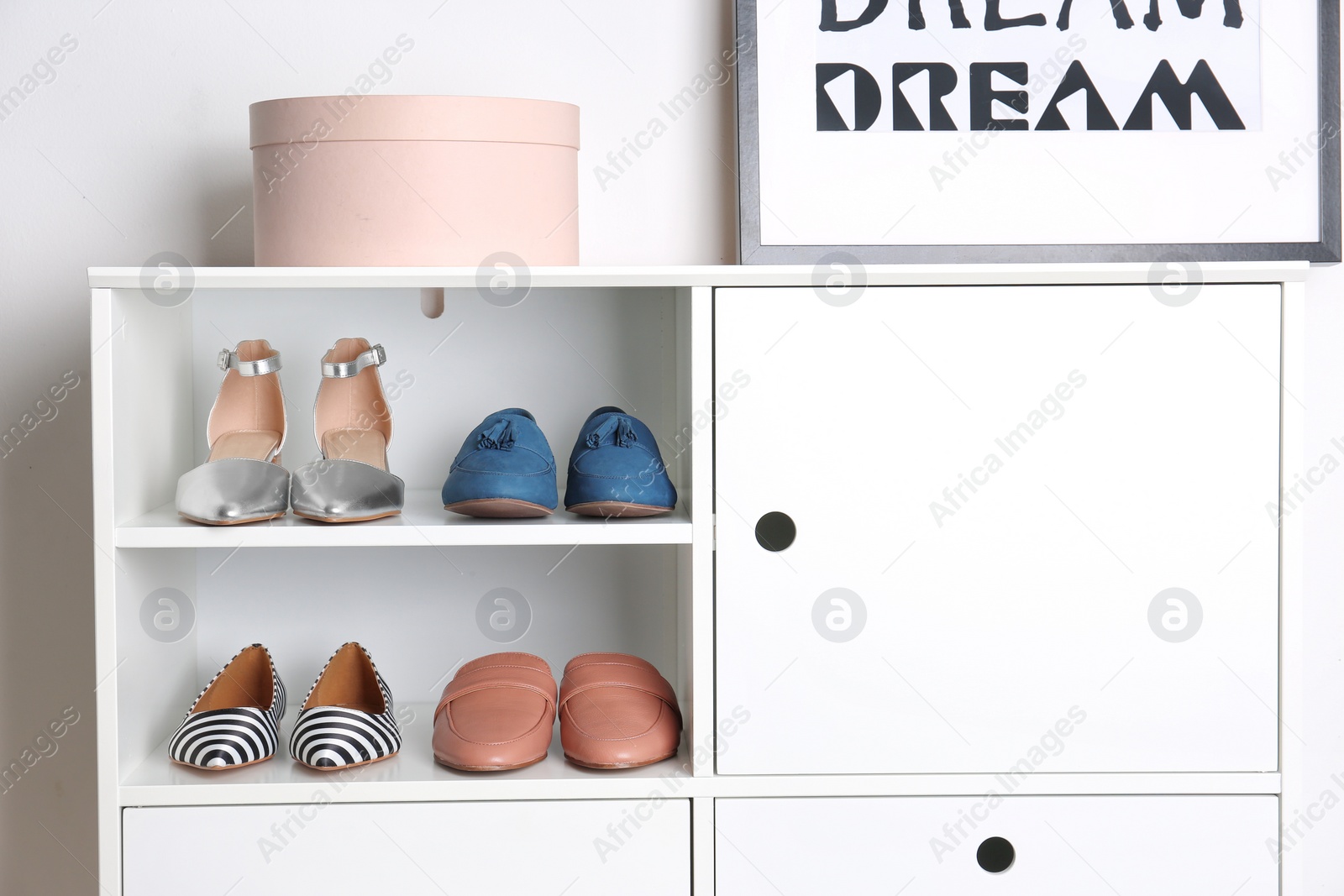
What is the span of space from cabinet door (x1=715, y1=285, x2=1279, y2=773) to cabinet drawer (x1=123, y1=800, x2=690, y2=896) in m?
0.18

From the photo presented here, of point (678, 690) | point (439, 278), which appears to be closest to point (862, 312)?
point (439, 278)

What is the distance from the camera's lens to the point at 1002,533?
1129mm

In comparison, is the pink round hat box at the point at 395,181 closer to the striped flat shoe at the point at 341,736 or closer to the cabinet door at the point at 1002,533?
the cabinet door at the point at 1002,533

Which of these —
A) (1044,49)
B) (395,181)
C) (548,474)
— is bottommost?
(548,474)

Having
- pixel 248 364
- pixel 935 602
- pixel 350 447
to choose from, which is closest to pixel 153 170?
pixel 248 364

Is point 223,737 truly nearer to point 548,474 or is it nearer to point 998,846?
point 548,474

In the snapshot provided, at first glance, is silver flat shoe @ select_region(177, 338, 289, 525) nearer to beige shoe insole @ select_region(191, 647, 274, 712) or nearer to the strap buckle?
the strap buckle

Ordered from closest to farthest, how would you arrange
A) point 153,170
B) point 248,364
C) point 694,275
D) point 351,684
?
point 694,275 → point 248,364 → point 351,684 → point 153,170

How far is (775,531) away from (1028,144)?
72cm

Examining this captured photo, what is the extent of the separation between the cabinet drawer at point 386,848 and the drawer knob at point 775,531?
1.13ft

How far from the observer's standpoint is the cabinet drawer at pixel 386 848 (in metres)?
1.10

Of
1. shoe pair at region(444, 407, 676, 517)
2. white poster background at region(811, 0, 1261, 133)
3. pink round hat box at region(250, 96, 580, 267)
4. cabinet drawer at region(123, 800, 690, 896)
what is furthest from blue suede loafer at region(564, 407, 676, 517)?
white poster background at region(811, 0, 1261, 133)

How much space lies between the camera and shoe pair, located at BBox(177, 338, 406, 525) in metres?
1.12

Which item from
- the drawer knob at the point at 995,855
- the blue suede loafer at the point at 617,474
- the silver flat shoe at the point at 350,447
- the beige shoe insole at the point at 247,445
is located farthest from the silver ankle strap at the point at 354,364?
the drawer knob at the point at 995,855
